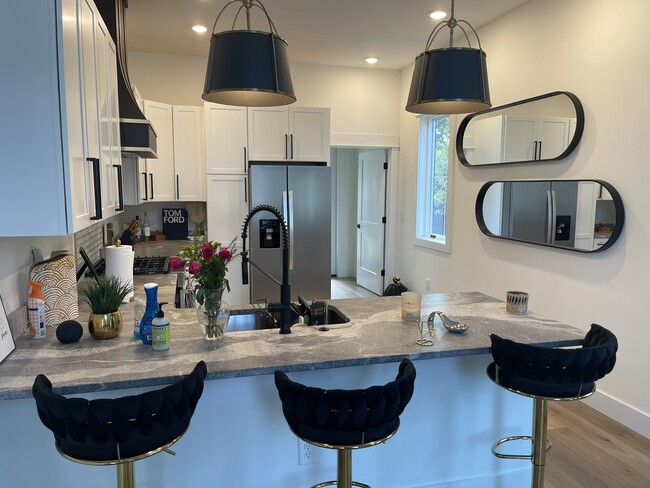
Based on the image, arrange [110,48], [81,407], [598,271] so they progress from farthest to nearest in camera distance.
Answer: [598,271]
[110,48]
[81,407]

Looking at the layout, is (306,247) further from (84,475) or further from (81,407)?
(81,407)

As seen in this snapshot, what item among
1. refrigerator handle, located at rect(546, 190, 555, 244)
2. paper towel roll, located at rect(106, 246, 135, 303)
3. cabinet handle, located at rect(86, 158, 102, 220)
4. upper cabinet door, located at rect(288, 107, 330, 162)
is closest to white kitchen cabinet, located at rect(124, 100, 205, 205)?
upper cabinet door, located at rect(288, 107, 330, 162)

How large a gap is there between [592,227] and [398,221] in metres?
3.03

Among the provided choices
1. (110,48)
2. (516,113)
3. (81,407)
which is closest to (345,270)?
(516,113)

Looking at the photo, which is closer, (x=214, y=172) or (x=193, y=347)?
(x=193, y=347)

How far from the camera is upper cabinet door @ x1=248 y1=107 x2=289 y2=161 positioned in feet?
15.5

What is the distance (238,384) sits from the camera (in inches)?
67.8

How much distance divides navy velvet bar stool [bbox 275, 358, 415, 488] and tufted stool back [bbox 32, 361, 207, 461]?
31 centimetres

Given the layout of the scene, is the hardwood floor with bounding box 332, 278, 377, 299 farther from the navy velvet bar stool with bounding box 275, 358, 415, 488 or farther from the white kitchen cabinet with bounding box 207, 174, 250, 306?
the navy velvet bar stool with bounding box 275, 358, 415, 488

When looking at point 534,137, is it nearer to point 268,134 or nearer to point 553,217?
point 553,217

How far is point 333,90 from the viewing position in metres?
5.49

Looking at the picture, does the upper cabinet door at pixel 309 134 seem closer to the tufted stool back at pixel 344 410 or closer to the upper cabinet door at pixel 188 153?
the upper cabinet door at pixel 188 153

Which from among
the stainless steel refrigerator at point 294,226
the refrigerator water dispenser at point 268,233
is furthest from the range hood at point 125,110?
the refrigerator water dispenser at point 268,233

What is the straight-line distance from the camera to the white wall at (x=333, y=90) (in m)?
4.99
